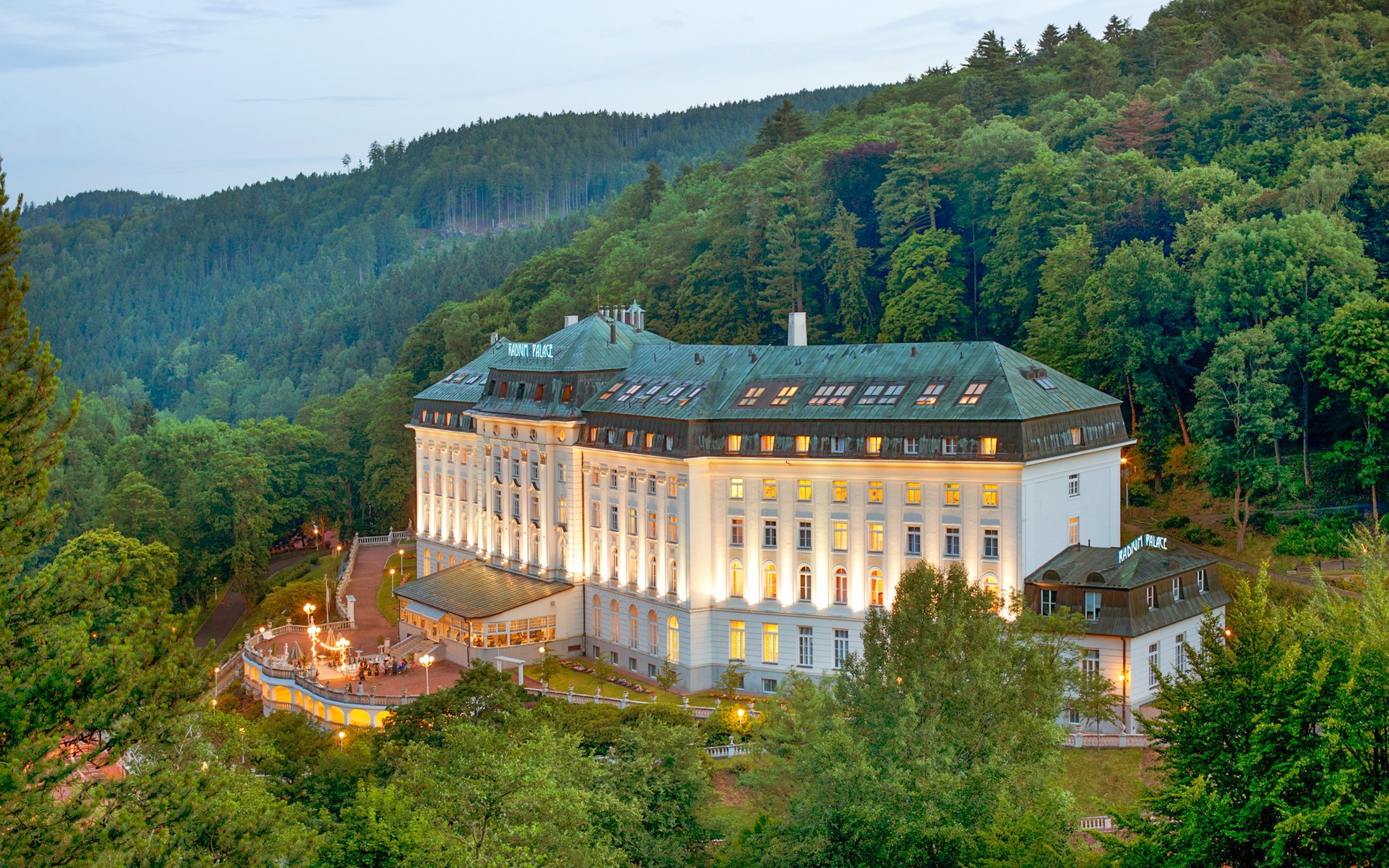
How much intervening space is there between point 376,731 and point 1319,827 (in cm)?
4656

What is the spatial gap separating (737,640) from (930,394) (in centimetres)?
1739

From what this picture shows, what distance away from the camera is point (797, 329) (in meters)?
86.2

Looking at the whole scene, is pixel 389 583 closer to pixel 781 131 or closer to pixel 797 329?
pixel 797 329

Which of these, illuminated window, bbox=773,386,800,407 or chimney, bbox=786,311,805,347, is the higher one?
chimney, bbox=786,311,805,347

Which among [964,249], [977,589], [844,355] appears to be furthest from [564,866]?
[964,249]

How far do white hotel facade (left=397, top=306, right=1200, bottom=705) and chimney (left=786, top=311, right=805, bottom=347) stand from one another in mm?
4090

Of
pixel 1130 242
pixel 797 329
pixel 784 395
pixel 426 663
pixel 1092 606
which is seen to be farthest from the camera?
pixel 1130 242

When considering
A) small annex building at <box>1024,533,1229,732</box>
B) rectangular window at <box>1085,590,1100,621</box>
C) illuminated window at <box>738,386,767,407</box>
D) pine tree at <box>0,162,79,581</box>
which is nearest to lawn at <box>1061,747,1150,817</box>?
small annex building at <box>1024,533,1229,732</box>

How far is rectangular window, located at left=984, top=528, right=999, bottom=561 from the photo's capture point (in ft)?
228

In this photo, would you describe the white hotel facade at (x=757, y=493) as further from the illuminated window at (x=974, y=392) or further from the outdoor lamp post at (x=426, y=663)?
the outdoor lamp post at (x=426, y=663)

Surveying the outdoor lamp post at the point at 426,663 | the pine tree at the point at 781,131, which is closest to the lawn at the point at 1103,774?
the outdoor lamp post at the point at 426,663

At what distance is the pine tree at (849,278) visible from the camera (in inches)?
4405

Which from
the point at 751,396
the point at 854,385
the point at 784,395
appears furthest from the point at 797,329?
the point at 854,385

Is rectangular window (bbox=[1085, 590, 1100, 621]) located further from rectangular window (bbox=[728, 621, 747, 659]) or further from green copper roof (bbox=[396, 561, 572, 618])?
green copper roof (bbox=[396, 561, 572, 618])
